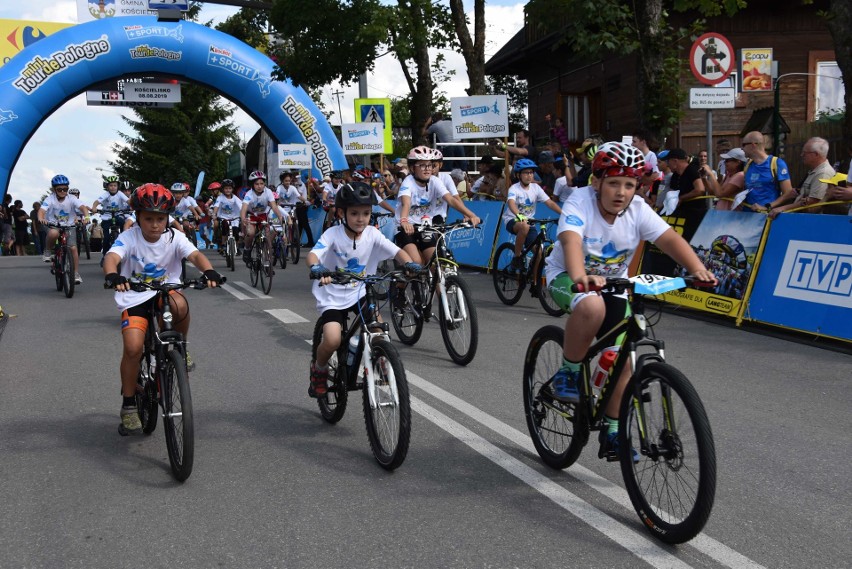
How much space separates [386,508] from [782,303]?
6.44m

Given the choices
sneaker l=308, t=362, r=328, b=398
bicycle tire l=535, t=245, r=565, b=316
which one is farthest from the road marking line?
sneaker l=308, t=362, r=328, b=398

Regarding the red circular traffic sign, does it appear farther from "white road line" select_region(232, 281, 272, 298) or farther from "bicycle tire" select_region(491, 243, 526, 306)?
"white road line" select_region(232, 281, 272, 298)

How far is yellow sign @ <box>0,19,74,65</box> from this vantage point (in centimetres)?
5212

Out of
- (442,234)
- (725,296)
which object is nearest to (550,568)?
(442,234)

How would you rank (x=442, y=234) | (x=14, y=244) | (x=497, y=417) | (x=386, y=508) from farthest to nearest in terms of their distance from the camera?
(x=14, y=244) → (x=442, y=234) → (x=497, y=417) → (x=386, y=508)

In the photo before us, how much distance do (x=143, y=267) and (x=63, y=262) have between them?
33.5 ft

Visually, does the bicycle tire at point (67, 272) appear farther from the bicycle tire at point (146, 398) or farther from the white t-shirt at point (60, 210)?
the bicycle tire at point (146, 398)

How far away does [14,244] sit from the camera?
3606 cm

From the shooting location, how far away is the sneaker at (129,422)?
6414mm

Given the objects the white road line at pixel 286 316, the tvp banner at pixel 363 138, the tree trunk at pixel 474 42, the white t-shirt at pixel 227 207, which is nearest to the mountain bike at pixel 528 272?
the white road line at pixel 286 316

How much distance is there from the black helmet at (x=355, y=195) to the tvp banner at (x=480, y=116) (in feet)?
41.8

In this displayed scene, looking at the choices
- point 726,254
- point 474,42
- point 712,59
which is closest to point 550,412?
point 726,254

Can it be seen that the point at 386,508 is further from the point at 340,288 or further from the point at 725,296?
the point at 725,296

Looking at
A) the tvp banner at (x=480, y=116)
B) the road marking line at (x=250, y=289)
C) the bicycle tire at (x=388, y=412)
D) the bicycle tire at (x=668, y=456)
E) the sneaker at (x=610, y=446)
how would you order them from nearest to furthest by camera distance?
the bicycle tire at (x=668, y=456), the sneaker at (x=610, y=446), the bicycle tire at (x=388, y=412), the road marking line at (x=250, y=289), the tvp banner at (x=480, y=116)
